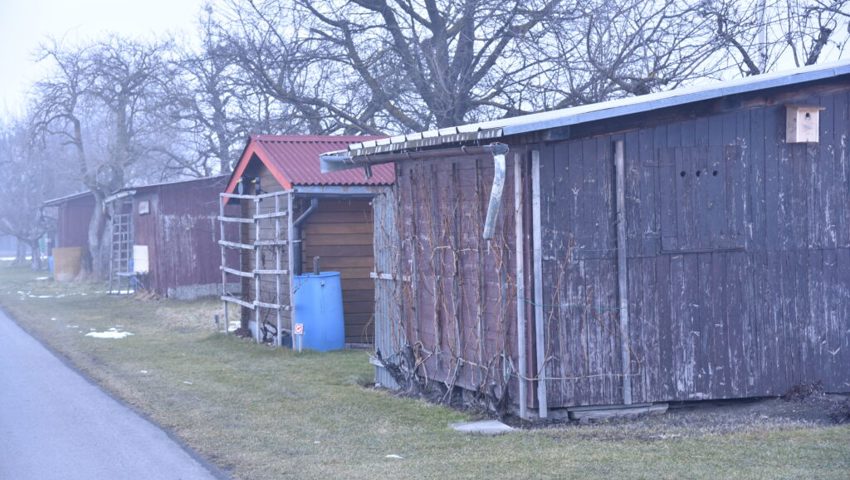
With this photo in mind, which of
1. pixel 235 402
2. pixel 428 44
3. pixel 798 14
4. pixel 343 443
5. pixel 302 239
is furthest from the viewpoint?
pixel 428 44

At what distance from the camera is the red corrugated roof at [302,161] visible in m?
15.8

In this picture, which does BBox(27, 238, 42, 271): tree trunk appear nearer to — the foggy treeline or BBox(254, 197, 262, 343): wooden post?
the foggy treeline

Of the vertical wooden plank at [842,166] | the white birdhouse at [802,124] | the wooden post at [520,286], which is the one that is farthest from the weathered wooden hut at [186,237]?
the vertical wooden plank at [842,166]

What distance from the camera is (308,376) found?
12938mm

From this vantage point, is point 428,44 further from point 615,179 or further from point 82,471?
point 82,471

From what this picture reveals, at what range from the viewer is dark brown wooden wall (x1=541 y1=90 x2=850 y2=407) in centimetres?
914

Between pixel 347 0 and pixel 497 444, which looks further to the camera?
pixel 347 0

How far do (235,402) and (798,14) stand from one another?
40.4ft

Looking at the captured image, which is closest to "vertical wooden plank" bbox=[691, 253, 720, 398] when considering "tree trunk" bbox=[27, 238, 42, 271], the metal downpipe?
the metal downpipe

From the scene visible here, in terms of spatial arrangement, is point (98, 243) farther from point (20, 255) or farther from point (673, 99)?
point (673, 99)

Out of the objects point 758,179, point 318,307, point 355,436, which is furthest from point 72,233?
point 758,179

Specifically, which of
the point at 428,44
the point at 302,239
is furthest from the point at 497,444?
the point at 428,44

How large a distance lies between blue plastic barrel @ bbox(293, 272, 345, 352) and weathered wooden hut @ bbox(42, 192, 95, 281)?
82.9 feet

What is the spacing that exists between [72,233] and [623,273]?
129ft
